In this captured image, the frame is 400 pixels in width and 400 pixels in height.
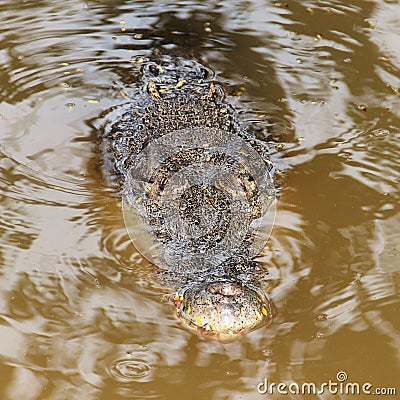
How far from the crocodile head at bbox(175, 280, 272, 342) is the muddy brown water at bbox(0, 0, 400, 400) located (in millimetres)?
90

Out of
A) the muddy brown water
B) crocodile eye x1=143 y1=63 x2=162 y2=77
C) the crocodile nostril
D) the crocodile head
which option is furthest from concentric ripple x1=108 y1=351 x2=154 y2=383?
crocodile eye x1=143 y1=63 x2=162 y2=77

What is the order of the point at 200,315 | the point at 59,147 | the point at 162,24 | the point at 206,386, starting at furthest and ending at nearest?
the point at 162,24 → the point at 59,147 → the point at 200,315 → the point at 206,386

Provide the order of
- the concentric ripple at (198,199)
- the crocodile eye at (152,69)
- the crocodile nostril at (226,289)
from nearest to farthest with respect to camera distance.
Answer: the crocodile nostril at (226,289) < the concentric ripple at (198,199) < the crocodile eye at (152,69)

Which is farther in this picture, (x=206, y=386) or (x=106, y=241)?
(x=106, y=241)

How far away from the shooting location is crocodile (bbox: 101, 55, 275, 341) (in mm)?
3970

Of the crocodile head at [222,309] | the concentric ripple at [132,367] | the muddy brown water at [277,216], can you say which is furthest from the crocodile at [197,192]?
the concentric ripple at [132,367]

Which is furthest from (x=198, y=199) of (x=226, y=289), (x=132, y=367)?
(x=132, y=367)

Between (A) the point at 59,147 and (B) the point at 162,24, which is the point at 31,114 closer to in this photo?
(A) the point at 59,147

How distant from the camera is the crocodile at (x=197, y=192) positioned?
3970 millimetres

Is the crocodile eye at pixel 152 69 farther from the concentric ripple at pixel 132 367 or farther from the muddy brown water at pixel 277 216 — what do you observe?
the concentric ripple at pixel 132 367

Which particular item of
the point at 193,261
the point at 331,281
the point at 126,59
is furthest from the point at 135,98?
the point at 331,281

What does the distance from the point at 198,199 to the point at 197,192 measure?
80 millimetres

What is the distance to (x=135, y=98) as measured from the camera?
583 centimetres

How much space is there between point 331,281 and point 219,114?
6.45 feet
